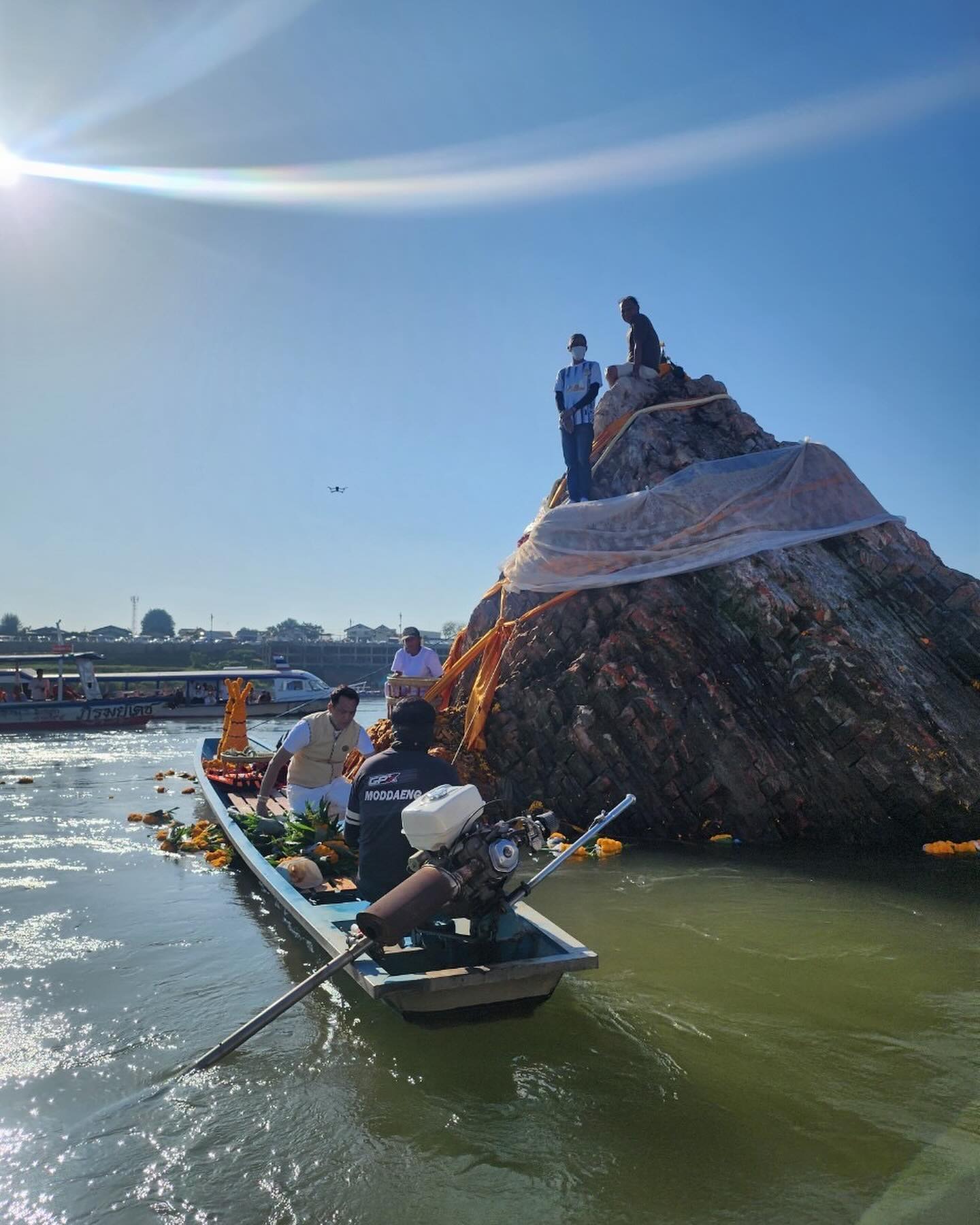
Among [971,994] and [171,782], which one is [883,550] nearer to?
[971,994]

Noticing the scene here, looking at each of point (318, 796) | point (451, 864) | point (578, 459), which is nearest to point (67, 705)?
point (578, 459)

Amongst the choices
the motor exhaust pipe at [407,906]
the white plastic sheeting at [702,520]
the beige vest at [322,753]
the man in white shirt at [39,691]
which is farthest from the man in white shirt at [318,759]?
the man in white shirt at [39,691]

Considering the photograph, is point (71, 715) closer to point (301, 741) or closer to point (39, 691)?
point (39, 691)

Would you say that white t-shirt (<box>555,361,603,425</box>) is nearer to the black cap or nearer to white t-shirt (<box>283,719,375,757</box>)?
white t-shirt (<box>283,719,375,757</box>)

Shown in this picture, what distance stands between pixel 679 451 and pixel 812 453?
2.02 m

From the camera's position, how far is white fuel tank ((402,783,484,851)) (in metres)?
4.78

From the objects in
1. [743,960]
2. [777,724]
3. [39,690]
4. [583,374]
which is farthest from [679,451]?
[39,690]

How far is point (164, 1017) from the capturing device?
5969 mm

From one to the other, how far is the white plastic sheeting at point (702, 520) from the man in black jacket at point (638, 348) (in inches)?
107

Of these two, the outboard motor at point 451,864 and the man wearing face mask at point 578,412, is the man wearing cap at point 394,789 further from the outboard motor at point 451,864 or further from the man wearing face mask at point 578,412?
the man wearing face mask at point 578,412

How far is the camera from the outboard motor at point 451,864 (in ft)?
15.1

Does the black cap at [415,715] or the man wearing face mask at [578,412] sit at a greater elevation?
the man wearing face mask at [578,412]

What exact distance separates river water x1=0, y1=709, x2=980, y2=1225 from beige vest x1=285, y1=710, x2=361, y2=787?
1.53m

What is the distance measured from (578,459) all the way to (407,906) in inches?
419
